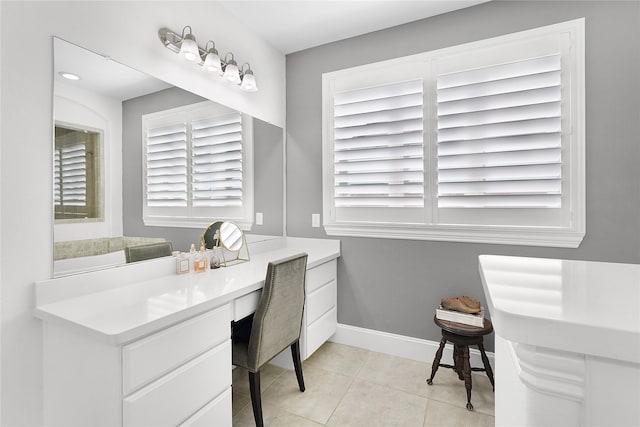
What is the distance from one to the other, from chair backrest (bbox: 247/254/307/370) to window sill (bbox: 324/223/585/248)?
81cm

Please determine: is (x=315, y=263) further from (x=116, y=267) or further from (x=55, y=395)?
(x=55, y=395)

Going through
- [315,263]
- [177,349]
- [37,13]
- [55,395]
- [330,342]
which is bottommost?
[330,342]

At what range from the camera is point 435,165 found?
2.30 m

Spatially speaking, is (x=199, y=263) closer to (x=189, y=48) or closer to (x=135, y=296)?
(x=135, y=296)

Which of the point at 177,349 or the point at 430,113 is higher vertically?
the point at 430,113

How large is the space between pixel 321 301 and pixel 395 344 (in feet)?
2.30

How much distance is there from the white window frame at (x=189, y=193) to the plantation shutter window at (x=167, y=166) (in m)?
0.03

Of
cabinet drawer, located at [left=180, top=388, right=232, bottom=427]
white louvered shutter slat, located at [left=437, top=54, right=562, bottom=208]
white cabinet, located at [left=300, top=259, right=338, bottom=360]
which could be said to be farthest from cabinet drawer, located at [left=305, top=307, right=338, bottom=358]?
white louvered shutter slat, located at [left=437, top=54, right=562, bottom=208]

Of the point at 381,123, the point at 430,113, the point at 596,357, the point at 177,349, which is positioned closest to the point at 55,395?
the point at 177,349

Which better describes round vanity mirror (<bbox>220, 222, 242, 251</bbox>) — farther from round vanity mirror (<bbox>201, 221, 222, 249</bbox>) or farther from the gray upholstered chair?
the gray upholstered chair

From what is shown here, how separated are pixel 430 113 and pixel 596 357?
2190 millimetres

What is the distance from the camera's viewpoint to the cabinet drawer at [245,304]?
155 centimetres

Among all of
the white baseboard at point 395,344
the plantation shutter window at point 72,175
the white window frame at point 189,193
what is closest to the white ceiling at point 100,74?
the white window frame at point 189,193

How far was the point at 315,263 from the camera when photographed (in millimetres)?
2236
